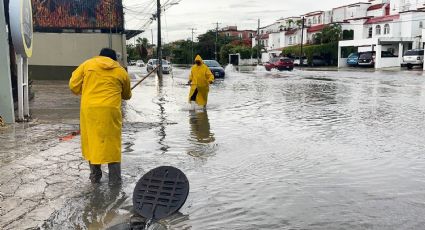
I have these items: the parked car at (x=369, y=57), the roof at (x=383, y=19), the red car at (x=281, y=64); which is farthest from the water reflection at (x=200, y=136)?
the roof at (x=383, y=19)

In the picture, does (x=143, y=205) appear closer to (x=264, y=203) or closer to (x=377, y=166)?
(x=264, y=203)

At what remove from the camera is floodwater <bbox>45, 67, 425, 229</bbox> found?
4.52 m

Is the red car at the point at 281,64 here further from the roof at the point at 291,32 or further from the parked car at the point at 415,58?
the roof at the point at 291,32

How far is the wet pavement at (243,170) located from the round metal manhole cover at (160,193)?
0.44 ft

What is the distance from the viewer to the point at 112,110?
5.16m

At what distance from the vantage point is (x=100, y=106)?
5078mm

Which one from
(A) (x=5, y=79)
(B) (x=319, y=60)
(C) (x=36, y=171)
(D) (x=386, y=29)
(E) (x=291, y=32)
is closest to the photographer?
(C) (x=36, y=171)

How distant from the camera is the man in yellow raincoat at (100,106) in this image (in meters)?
5.08

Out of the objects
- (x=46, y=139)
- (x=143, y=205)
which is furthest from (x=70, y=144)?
(x=143, y=205)

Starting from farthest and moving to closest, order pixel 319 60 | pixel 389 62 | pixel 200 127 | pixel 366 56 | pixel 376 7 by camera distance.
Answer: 1. pixel 376 7
2. pixel 319 60
3. pixel 366 56
4. pixel 389 62
5. pixel 200 127

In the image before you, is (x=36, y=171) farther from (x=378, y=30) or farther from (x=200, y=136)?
(x=378, y=30)

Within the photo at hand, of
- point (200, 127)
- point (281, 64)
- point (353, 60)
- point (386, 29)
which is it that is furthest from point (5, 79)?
point (386, 29)

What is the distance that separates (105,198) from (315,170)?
2.85 meters

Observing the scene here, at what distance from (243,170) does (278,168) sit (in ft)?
1.65
